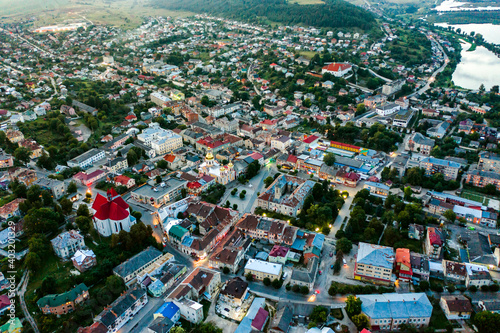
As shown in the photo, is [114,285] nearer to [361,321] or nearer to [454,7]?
[361,321]

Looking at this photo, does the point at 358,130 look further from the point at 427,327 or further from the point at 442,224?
the point at 427,327

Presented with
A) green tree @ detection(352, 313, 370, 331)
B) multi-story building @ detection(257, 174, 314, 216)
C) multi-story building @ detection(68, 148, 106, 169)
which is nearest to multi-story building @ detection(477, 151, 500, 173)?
multi-story building @ detection(257, 174, 314, 216)

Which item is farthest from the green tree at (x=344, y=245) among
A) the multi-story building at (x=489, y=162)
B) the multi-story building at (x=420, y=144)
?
the multi-story building at (x=420, y=144)

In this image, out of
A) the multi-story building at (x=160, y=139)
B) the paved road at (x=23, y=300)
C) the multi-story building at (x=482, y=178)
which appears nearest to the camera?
the paved road at (x=23, y=300)

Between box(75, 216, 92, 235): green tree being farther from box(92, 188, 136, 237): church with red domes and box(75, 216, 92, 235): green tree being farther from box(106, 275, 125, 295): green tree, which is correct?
box(106, 275, 125, 295): green tree

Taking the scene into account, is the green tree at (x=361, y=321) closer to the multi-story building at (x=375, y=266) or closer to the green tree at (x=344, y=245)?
the multi-story building at (x=375, y=266)

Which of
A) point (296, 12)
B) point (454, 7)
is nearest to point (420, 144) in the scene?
point (296, 12)
